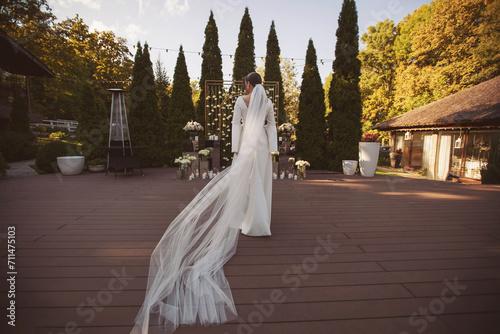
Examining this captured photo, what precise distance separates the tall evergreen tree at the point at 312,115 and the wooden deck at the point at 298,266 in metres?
5.58

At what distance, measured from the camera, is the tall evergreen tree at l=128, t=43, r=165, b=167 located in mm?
10484

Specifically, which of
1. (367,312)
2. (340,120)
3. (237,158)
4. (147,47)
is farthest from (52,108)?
(367,312)

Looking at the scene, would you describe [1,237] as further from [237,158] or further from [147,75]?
[147,75]

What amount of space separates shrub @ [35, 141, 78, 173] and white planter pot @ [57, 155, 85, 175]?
0.49 meters

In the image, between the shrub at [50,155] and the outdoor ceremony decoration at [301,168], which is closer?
the outdoor ceremony decoration at [301,168]

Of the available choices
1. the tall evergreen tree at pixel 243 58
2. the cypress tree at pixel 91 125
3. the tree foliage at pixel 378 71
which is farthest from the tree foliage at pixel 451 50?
the cypress tree at pixel 91 125

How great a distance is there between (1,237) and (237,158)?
2988 mm

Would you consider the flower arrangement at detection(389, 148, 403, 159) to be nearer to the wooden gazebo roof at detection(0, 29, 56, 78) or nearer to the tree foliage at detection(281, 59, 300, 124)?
the tree foliage at detection(281, 59, 300, 124)

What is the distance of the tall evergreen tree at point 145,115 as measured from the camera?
10484mm

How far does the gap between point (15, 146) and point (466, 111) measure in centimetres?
2203

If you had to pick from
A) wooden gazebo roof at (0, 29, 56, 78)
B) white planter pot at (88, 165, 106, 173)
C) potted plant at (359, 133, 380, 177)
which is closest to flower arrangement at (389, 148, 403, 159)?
potted plant at (359, 133, 380, 177)

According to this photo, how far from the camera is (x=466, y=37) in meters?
16.4

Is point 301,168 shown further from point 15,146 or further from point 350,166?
point 15,146

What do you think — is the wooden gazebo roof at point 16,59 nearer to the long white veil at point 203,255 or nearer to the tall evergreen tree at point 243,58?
the long white veil at point 203,255
